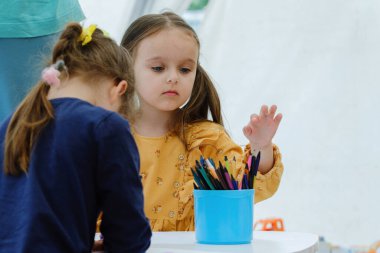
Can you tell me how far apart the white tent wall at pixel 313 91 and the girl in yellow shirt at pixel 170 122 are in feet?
2.56

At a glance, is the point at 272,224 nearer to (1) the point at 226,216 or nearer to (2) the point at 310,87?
Result: (2) the point at 310,87

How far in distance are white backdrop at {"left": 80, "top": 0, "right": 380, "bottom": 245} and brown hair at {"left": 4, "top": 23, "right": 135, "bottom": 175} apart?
1.25 m

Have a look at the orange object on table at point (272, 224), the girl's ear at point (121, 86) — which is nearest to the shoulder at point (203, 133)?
the girl's ear at point (121, 86)

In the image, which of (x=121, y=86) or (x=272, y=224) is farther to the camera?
(x=272, y=224)

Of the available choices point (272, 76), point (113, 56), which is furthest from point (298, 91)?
point (113, 56)

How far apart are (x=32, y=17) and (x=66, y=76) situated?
2.06 feet

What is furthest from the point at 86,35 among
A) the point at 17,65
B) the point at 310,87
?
the point at 310,87

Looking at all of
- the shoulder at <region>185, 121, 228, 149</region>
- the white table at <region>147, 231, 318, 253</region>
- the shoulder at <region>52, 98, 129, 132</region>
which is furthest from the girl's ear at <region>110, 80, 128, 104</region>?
the shoulder at <region>185, 121, 228, 149</region>

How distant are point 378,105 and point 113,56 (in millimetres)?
1392

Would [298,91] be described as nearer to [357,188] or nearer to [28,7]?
[357,188]

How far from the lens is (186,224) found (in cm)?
Result: 148

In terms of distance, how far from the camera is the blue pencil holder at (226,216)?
1.10 m

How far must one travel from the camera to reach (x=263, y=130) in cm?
129

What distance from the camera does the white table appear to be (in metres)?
1.03
